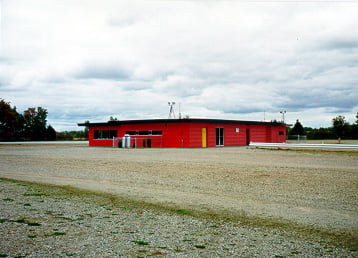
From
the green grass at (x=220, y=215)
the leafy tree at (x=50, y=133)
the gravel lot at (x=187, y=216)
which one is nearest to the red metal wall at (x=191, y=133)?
the gravel lot at (x=187, y=216)

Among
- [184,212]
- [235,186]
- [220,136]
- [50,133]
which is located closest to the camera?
[184,212]

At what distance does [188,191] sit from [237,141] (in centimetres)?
2980

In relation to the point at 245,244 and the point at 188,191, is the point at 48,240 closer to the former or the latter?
the point at 245,244

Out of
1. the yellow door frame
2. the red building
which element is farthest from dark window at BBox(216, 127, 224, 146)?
the yellow door frame

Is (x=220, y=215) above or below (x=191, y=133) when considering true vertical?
below

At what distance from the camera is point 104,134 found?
42062mm

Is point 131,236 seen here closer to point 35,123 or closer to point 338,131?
point 338,131

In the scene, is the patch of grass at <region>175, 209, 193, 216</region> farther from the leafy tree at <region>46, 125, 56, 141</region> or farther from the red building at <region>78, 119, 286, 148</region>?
the leafy tree at <region>46, 125, 56, 141</region>

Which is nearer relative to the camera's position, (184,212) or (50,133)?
(184,212)

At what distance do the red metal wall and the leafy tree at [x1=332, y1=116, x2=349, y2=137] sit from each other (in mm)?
25333

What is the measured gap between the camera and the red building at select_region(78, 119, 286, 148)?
34831 millimetres

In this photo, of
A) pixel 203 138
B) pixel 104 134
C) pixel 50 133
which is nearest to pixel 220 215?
pixel 203 138

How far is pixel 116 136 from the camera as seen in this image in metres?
40.8

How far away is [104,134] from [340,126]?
4271 cm
